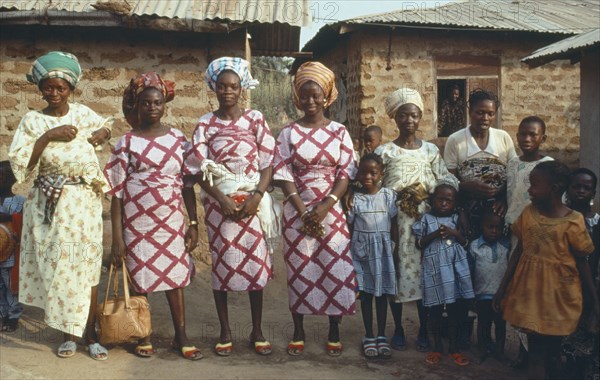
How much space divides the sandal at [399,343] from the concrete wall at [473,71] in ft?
14.4

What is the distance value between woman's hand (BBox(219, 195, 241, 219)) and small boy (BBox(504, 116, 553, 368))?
173 centimetres

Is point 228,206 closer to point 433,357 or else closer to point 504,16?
point 433,357

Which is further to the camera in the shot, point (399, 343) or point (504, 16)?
point (504, 16)

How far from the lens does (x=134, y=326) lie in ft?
11.6

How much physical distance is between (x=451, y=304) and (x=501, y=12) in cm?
680

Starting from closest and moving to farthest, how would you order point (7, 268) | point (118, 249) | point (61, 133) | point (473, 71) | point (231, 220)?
1. point (61, 133)
2. point (118, 249)
3. point (231, 220)
4. point (7, 268)
5. point (473, 71)

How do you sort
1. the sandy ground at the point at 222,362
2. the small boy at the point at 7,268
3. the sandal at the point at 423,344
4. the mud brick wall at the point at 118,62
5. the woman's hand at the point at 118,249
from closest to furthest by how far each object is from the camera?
the sandy ground at the point at 222,362 → the woman's hand at the point at 118,249 → the sandal at the point at 423,344 → the small boy at the point at 7,268 → the mud brick wall at the point at 118,62

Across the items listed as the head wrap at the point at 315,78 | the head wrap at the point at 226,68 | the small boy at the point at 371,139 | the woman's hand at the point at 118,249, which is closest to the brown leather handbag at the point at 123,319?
the woman's hand at the point at 118,249

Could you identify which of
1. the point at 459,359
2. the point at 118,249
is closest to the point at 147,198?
the point at 118,249

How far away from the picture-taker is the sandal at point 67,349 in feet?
11.8

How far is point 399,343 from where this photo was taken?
3943 millimetres

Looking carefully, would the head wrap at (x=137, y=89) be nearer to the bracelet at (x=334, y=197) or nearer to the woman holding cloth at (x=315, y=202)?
the woman holding cloth at (x=315, y=202)

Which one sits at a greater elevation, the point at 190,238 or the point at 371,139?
the point at 371,139

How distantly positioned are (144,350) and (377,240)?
1647 millimetres
